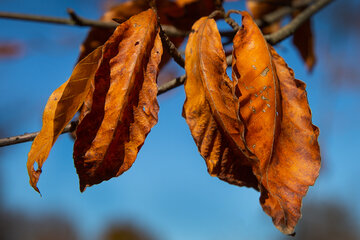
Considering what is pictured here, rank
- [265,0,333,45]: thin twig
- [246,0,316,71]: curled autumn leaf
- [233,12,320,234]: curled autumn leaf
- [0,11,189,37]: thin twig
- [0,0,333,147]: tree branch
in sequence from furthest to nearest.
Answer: [246,0,316,71]: curled autumn leaf < [265,0,333,45]: thin twig < [0,11,189,37]: thin twig < [0,0,333,147]: tree branch < [233,12,320,234]: curled autumn leaf

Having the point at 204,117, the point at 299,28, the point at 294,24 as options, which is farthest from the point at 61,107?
the point at 299,28

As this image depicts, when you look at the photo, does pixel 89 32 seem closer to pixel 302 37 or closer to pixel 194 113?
pixel 194 113

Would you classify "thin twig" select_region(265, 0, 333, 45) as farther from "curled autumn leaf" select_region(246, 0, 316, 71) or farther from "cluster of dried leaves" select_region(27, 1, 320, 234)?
"cluster of dried leaves" select_region(27, 1, 320, 234)

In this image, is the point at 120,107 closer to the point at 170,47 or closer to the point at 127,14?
the point at 170,47

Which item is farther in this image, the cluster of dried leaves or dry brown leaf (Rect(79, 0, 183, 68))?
dry brown leaf (Rect(79, 0, 183, 68))

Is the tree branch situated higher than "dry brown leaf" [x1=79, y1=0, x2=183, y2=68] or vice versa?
"dry brown leaf" [x1=79, y1=0, x2=183, y2=68]

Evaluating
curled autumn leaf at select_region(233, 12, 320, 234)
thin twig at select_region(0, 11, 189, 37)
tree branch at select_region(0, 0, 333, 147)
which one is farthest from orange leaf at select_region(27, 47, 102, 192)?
thin twig at select_region(0, 11, 189, 37)

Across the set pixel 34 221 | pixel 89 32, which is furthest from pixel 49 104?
pixel 34 221

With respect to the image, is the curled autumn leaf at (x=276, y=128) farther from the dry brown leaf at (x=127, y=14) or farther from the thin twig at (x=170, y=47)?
the dry brown leaf at (x=127, y=14)

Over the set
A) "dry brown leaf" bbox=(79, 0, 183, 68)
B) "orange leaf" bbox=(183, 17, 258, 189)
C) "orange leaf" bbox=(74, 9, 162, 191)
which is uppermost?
"dry brown leaf" bbox=(79, 0, 183, 68)
